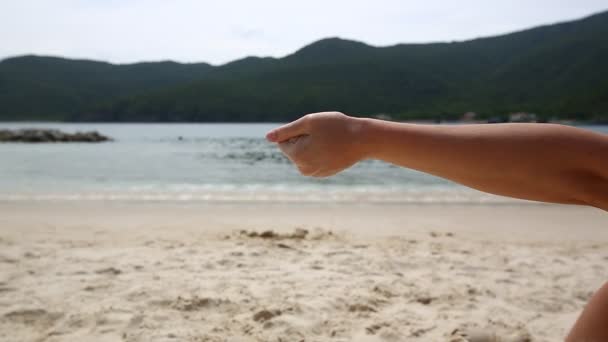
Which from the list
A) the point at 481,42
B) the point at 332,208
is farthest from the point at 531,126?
the point at 481,42

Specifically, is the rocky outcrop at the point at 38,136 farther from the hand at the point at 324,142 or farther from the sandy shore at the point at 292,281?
the hand at the point at 324,142

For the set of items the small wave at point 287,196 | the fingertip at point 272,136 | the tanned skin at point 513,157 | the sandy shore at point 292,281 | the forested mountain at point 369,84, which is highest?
the forested mountain at point 369,84

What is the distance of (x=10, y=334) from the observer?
2.94 m

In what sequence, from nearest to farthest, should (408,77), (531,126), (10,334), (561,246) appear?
(531,126) → (10,334) → (561,246) → (408,77)

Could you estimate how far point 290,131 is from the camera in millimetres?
1765

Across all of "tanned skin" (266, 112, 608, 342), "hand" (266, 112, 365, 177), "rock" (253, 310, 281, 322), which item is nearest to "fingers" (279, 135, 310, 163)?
"hand" (266, 112, 365, 177)

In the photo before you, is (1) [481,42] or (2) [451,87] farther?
(1) [481,42]

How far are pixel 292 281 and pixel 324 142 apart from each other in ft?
8.59

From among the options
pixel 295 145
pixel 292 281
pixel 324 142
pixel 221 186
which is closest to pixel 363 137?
pixel 324 142

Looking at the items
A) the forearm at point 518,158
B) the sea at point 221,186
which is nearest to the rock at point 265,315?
the forearm at point 518,158

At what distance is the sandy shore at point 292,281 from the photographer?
10.1ft

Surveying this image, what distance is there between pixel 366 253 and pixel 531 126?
13.2ft

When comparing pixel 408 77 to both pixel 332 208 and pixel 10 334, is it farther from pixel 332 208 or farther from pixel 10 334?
pixel 10 334

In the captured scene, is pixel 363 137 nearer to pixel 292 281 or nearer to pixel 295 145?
pixel 295 145
